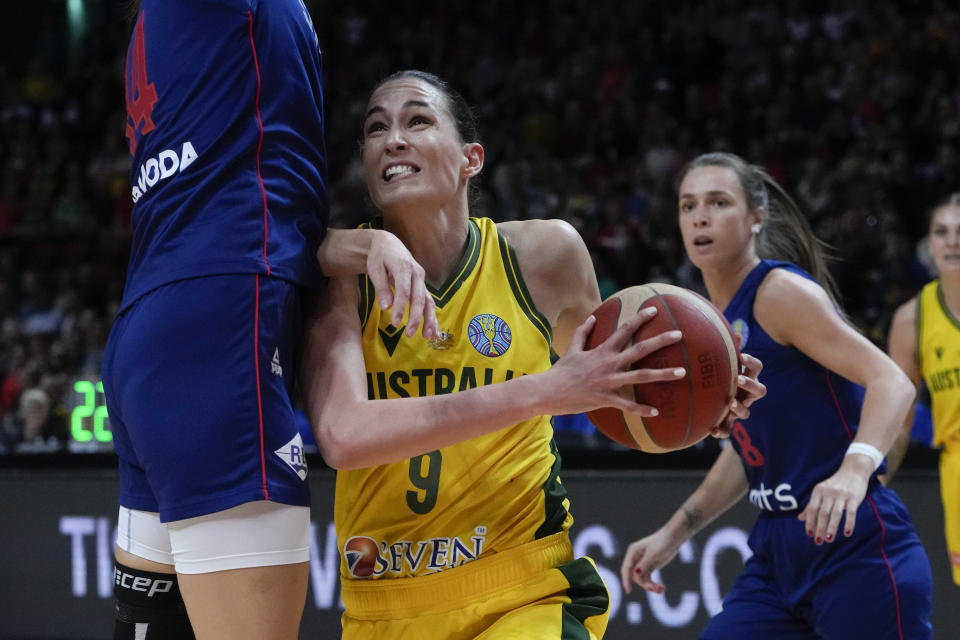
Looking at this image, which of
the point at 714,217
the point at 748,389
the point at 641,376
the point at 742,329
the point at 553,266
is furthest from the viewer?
the point at 714,217

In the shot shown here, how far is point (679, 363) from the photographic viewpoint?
7.36 ft

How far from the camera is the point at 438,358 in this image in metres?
2.58

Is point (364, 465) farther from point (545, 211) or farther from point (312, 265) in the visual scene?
point (545, 211)

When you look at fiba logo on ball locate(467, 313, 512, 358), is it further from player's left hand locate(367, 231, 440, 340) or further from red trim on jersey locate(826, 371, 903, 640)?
red trim on jersey locate(826, 371, 903, 640)

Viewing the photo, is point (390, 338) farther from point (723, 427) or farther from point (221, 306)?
point (723, 427)

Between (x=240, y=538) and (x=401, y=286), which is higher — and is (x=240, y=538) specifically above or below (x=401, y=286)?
below

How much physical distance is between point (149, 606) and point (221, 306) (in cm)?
76

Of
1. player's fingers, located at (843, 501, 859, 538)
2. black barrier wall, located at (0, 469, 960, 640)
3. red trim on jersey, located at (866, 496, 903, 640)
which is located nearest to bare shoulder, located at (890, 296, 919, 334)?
black barrier wall, located at (0, 469, 960, 640)

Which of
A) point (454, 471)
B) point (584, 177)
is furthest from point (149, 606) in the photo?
point (584, 177)

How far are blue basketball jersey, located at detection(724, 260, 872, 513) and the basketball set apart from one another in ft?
3.26

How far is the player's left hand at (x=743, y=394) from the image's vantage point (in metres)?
2.42

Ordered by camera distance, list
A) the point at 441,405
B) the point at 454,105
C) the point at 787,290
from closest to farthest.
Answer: the point at 441,405 → the point at 454,105 → the point at 787,290

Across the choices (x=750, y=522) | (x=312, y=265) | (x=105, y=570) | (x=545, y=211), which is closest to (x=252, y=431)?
(x=312, y=265)

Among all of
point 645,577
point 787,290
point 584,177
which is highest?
point 584,177
